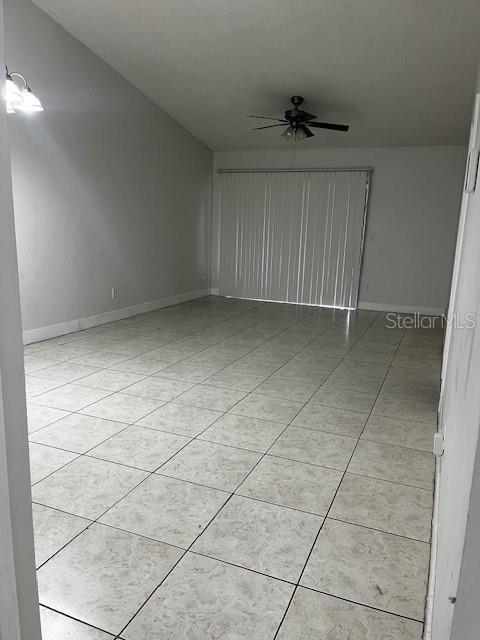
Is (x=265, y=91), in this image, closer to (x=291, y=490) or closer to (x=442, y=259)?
(x=442, y=259)

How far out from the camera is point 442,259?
7.35m

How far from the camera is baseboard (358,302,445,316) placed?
7543 millimetres

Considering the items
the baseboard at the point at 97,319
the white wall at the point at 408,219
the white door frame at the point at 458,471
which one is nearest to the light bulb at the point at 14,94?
the baseboard at the point at 97,319

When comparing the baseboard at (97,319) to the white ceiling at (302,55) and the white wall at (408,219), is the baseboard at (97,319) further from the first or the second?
the white wall at (408,219)

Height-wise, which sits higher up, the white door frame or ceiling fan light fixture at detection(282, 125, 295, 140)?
ceiling fan light fixture at detection(282, 125, 295, 140)

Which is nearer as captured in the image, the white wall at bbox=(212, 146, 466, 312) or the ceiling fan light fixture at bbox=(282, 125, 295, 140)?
the ceiling fan light fixture at bbox=(282, 125, 295, 140)

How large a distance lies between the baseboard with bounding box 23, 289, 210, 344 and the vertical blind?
1.28 m

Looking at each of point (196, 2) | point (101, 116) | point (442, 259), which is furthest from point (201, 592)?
point (442, 259)

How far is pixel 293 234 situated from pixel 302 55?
342cm

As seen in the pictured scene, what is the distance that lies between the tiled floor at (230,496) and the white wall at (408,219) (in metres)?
3.56

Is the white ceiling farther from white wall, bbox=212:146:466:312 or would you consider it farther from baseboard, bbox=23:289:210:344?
baseboard, bbox=23:289:210:344

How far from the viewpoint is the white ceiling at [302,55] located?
4246 mm

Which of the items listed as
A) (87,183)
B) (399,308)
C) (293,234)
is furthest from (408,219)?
(87,183)

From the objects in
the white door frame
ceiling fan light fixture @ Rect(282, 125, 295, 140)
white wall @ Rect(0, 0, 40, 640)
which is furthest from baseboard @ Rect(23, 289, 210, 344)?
the white door frame
